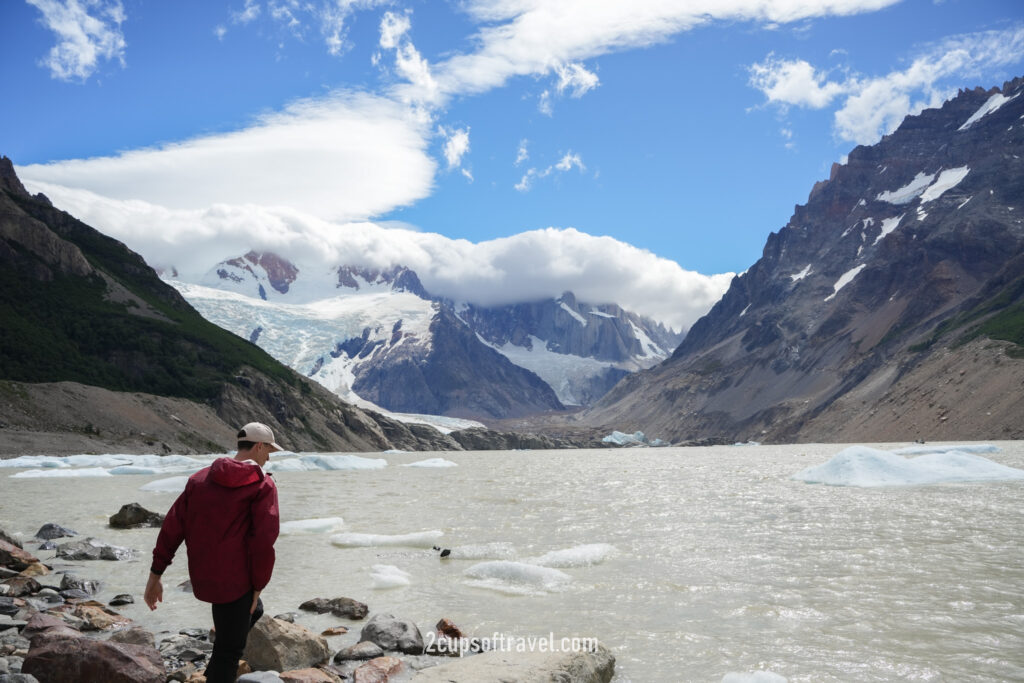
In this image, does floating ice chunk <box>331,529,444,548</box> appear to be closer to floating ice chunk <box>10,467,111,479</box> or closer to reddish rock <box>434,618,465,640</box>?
reddish rock <box>434,618,465,640</box>

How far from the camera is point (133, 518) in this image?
27953mm

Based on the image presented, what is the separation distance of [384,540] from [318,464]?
Result: 2157 inches

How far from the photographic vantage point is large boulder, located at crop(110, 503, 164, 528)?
2783cm

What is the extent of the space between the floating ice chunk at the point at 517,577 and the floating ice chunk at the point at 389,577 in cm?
174

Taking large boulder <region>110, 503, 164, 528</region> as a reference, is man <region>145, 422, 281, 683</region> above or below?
above

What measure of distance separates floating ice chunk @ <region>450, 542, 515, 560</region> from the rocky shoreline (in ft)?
20.9

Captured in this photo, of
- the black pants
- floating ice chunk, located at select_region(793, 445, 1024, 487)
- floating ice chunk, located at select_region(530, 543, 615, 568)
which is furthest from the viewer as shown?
floating ice chunk, located at select_region(793, 445, 1024, 487)

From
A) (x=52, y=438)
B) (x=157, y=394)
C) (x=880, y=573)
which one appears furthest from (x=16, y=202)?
(x=880, y=573)

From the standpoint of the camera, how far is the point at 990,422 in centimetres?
13362

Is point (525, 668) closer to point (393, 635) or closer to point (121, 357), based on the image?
point (393, 635)

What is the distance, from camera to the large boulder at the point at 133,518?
2783cm

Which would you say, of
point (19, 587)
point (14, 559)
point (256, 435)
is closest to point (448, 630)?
point (256, 435)

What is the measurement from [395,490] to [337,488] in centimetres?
430

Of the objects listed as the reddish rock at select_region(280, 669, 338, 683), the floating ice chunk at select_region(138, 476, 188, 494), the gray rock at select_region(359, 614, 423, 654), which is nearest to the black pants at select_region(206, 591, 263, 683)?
the reddish rock at select_region(280, 669, 338, 683)
